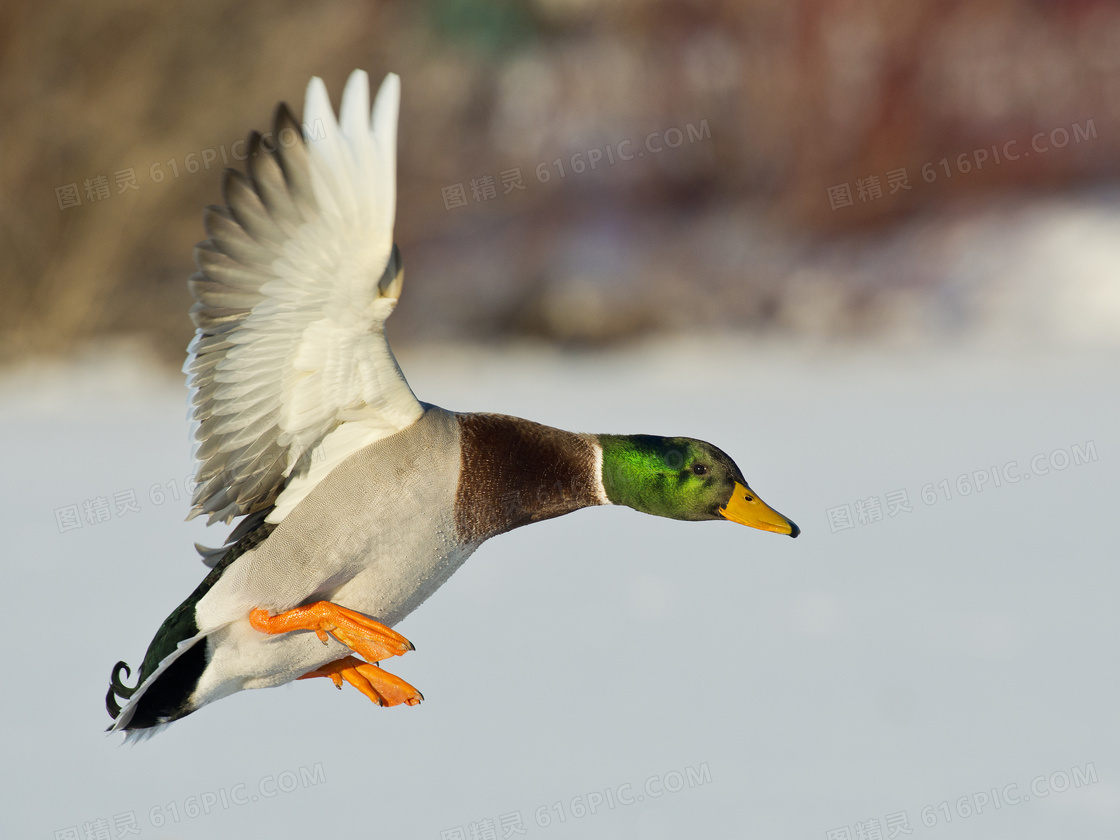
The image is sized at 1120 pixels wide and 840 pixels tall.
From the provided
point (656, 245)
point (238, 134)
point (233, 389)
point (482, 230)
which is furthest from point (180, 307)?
point (233, 389)

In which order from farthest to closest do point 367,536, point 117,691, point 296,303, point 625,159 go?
point 625,159 → point 117,691 → point 367,536 → point 296,303

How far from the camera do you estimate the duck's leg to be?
195 centimetres

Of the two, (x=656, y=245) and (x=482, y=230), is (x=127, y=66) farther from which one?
(x=656, y=245)

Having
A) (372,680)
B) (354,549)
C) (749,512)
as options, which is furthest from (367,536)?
(749,512)

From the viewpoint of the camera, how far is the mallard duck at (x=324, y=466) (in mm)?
1572

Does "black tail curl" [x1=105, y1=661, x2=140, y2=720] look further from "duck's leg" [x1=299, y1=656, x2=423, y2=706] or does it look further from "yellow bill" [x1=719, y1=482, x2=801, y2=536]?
"yellow bill" [x1=719, y1=482, x2=801, y2=536]

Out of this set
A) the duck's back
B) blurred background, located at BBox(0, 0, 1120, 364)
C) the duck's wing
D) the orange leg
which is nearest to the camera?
the duck's wing

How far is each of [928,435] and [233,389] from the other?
148 inches

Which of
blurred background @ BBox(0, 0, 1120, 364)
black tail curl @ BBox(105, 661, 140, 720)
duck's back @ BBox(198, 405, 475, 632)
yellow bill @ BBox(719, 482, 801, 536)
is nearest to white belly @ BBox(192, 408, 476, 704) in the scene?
duck's back @ BBox(198, 405, 475, 632)

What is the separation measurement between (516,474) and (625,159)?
6.35 meters

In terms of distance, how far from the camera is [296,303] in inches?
64.2

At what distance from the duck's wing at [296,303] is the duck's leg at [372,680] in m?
0.34

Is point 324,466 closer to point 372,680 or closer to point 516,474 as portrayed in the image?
point 516,474

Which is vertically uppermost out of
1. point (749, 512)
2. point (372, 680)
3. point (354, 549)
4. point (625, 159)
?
point (625, 159)
